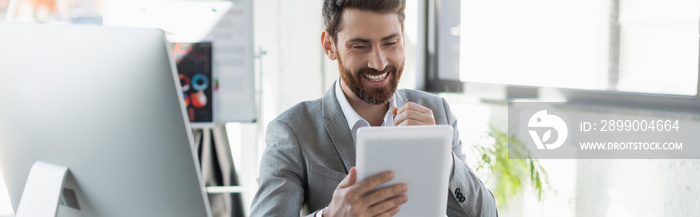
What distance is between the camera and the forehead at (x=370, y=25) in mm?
1635

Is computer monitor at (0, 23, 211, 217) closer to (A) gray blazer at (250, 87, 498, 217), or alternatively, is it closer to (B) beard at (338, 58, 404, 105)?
Answer: (A) gray blazer at (250, 87, 498, 217)

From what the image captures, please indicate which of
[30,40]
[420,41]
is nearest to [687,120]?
[420,41]

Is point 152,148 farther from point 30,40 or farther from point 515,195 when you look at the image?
point 515,195

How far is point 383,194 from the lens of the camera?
1222 millimetres

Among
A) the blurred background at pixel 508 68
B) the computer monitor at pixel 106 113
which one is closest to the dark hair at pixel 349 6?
the computer monitor at pixel 106 113

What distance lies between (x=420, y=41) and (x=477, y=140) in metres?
0.86

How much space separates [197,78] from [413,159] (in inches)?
102

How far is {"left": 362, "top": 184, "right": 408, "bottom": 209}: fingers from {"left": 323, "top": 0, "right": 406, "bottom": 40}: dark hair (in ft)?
1.84

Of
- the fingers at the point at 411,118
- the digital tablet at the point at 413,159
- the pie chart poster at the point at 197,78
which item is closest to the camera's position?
the digital tablet at the point at 413,159

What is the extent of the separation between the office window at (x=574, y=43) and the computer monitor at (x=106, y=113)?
81.9 inches

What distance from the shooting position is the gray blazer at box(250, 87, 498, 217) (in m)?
1.53

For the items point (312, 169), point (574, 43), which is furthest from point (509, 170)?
point (312, 169)

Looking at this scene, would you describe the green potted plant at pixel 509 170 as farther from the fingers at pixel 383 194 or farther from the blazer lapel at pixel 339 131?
the fingers at pixel 383 194

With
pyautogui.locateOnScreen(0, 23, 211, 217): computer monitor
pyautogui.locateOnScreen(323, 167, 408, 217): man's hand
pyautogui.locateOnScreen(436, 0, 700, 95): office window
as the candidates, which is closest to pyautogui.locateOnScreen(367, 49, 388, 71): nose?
pyautogui.locateOnScreen(323, 167, 408, 217): man's hand
